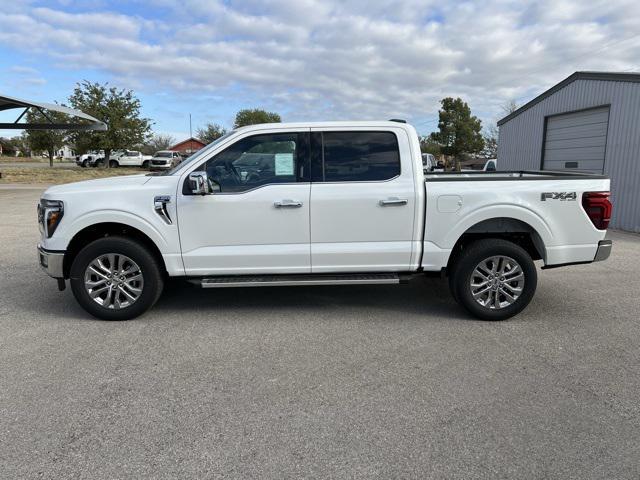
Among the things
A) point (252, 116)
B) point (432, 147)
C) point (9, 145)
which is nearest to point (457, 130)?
point (432, 147)

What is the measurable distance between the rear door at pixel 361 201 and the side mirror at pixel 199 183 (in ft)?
3.39

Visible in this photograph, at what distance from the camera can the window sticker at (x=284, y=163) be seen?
16.2ft

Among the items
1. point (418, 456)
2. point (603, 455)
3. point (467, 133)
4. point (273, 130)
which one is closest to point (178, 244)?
point (273, 130)

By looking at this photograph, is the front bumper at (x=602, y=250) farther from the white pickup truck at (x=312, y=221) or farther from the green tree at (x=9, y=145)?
the green tree at (x=9, y=145)

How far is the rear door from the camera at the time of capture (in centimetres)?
487

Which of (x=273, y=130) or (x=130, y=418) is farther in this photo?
(x=273, y=130)

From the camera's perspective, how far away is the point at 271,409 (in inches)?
130

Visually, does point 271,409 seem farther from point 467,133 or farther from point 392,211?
point 467,133

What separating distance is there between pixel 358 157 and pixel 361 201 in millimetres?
477

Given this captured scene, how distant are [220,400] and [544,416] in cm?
218

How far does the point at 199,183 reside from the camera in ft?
15.1

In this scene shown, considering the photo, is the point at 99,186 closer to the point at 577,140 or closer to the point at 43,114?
the point at 577,140

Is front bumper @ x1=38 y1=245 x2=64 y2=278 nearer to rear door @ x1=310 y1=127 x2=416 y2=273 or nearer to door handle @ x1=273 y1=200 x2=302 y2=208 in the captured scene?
door handle @ x1=273 y1=200 x2=302 y2=208

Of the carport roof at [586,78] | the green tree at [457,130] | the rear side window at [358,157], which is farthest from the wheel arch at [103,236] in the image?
the green tree at [457,130]
